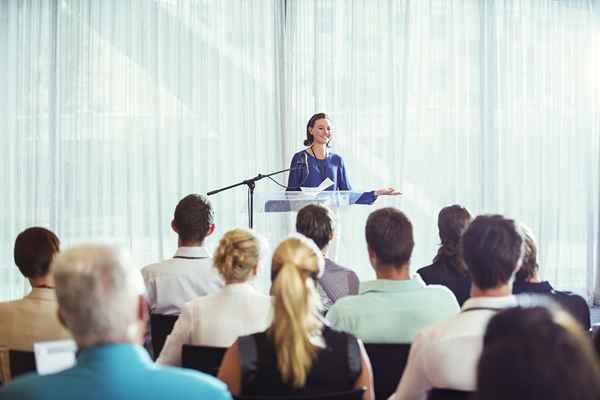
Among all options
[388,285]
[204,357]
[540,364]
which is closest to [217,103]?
[388,285]

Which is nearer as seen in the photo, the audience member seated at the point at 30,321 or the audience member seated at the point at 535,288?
the audience member seated at the point at 30,321

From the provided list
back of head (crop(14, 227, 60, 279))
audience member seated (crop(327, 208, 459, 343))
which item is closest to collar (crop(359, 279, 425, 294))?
audience member seated (crop(327, 208, 459, 343))

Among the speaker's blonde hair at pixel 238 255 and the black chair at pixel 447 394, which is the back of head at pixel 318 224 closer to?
the speaker's blonde hair at pixel 238 255

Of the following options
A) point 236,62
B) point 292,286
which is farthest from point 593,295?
point 292,286

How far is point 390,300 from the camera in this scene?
8.42 ft

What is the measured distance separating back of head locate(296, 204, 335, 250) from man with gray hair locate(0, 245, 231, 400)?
6.41ft

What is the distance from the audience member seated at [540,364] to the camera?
1.07 metres

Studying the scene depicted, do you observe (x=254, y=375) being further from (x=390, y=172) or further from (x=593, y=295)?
(x=593, y=295)

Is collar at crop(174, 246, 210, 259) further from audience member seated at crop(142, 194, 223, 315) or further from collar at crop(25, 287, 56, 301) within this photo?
collar at crop(25, 287, 56, 301)

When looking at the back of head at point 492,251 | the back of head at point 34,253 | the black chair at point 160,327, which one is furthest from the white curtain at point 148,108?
the back of head at point 492,251

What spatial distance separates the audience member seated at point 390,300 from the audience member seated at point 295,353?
0.49m

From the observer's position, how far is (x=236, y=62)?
22.3 feet

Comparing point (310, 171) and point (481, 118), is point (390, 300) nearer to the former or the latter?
point (310, 171)

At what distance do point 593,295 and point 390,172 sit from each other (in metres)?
2.21
